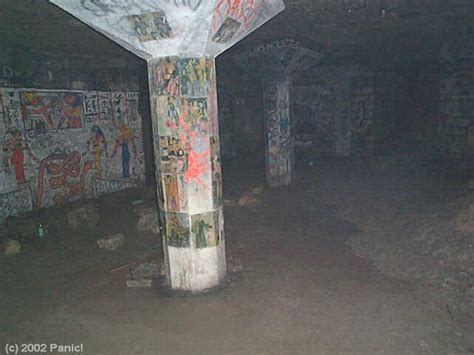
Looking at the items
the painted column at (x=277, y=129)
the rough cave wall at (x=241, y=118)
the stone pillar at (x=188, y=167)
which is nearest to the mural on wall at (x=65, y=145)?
the painted column at (x=277, y=129)

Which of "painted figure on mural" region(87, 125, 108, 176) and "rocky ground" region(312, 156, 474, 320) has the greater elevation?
"painted figure on mural" region(87, 125, 108, 176)

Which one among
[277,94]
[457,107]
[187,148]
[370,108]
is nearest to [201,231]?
[187,148]

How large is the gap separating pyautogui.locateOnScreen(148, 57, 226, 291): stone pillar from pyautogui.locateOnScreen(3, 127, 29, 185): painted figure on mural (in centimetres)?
700

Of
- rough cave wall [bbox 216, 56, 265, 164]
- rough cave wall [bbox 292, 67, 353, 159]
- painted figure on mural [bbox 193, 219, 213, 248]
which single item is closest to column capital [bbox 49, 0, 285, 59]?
painted figure on mural [bbox 193, 219, 213, 248]

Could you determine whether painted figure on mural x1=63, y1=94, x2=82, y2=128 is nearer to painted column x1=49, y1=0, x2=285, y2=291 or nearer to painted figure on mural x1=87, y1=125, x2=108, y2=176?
painted figure on mural x1=87, y1=125, x2=108, y2=176

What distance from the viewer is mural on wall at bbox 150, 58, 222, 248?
19.9 ft

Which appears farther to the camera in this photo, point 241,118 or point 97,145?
point 241,118

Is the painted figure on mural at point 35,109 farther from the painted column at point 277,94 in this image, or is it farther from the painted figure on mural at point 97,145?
the painted column at point 277,94

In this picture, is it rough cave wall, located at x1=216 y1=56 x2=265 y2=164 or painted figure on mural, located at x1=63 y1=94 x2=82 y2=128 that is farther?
rough cave wall, located at x1=216 y1=56 x2=265 y2=164

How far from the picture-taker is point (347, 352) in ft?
15.7

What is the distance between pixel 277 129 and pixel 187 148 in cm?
859

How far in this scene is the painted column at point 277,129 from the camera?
560 inches

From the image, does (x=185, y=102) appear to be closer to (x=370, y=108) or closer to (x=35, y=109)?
(x=35, y=109)

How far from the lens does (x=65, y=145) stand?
41.2 feet
